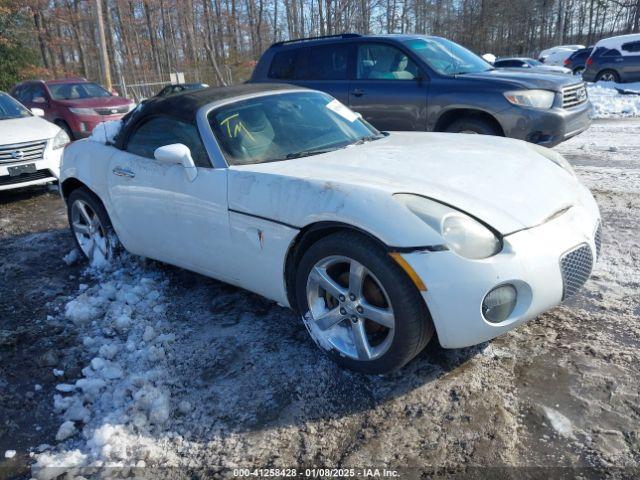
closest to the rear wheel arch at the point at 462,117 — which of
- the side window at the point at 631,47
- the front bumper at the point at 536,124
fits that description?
the front bumper at the point at 536,124

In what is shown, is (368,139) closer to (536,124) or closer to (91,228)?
(91,228)

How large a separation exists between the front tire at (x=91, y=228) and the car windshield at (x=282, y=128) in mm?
1536

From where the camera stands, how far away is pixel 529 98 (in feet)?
19.9

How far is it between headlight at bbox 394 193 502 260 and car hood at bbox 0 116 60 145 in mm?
6649

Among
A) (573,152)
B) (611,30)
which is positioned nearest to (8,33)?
→ (573,152)

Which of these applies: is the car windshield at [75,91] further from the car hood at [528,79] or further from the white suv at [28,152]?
the car hood at [528,79]

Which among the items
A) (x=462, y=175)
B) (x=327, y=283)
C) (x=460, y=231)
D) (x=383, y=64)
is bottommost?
(x=327, y=283)

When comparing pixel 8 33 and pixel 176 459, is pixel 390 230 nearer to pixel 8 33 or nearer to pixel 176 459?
pixel 176 459

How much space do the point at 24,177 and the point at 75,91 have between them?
240 inches

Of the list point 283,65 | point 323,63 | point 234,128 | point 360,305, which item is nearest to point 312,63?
point 323,63

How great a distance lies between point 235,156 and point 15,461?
195 cm

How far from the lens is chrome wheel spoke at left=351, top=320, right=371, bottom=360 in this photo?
2.62 m

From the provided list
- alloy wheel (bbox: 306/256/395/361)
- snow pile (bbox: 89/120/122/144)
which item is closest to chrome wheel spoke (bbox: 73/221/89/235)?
snow pile (bbox: 89/120/122/144)

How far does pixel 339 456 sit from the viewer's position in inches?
87.2
